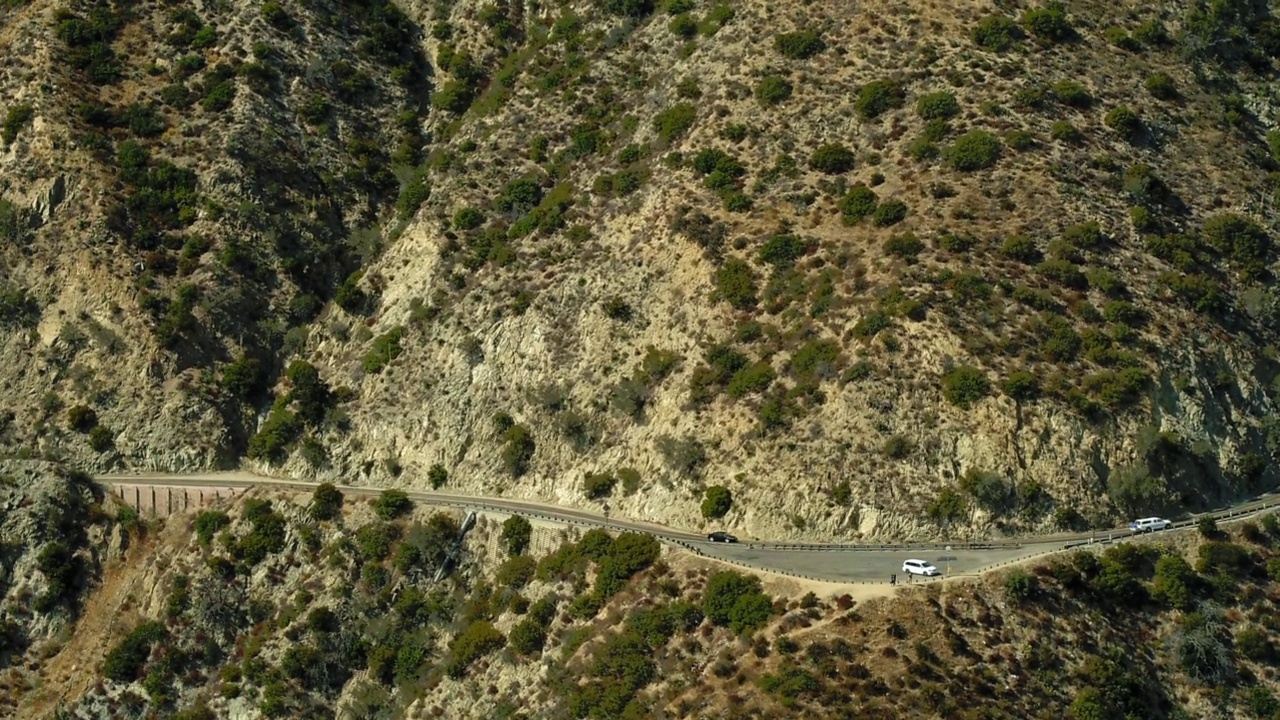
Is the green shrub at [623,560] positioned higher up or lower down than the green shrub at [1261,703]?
higher up

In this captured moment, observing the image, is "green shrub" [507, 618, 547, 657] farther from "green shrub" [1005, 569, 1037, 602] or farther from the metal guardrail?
"green shrub" [1005, 569, 1037, 602]

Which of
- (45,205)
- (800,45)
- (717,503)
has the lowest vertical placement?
(717,503)

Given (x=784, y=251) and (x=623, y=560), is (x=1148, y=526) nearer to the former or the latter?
(x=784, y=251)

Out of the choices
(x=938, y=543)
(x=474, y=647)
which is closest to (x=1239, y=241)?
(x=938, y=543)

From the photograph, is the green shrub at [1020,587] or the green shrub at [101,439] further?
the green shrub at [101,439]

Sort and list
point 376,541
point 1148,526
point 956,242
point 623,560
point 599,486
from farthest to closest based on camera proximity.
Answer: point 376,541, point 599,486, point 956,242, point 623,560, point 1148,526

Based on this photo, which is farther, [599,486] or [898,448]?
[599,486]

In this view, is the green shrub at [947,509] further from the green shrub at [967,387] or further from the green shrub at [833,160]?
the green shrub at [833,160]

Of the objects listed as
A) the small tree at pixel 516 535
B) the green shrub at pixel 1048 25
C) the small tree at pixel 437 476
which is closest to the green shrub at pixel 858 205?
the green shrub at pixel 1048 25
